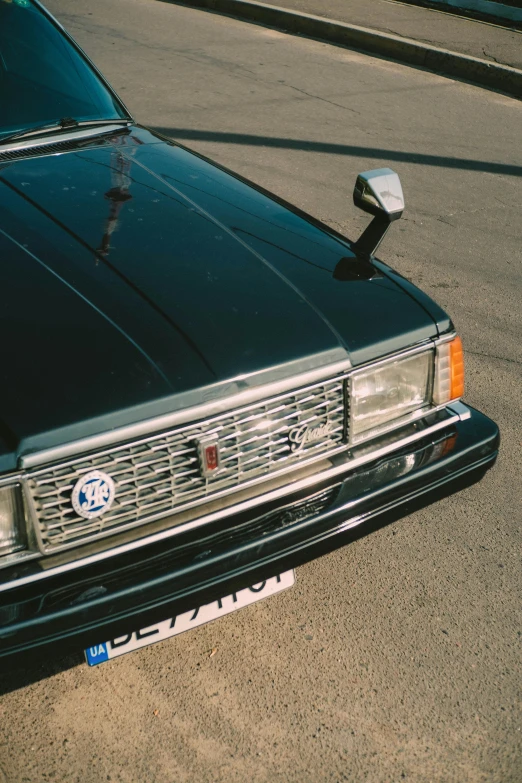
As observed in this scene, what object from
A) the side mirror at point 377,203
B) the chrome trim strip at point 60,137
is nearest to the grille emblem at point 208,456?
the side mirror at point 377,203

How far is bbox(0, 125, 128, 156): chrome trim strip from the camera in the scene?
3242mm

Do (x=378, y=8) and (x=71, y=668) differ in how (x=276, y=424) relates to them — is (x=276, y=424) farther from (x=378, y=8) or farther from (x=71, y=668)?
(x=378, y=8)

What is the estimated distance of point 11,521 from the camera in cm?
203

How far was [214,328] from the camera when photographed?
7.72 ft

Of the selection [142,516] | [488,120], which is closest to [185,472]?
[142,516]

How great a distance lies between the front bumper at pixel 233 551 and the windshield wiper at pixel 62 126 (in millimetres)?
1885

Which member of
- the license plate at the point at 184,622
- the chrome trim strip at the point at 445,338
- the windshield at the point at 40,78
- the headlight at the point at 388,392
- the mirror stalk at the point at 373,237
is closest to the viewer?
the license plate at the point at 184,622

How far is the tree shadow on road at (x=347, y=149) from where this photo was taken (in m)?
6.95

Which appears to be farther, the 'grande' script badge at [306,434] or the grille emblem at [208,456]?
the 'grande' script badge at [306,434]

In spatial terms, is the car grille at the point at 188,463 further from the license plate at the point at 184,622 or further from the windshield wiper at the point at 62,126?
the windshield wiper at the point at 62,126

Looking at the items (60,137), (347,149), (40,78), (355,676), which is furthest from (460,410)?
(347,149)

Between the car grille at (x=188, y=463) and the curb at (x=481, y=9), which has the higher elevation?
the car grille at (x=188, y=463)

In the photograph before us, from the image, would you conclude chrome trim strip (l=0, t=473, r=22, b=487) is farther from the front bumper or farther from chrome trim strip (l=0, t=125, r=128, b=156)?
→ chrome trim strip (l=0, t=125, r=128, b=156)

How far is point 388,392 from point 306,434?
1.12 feet
